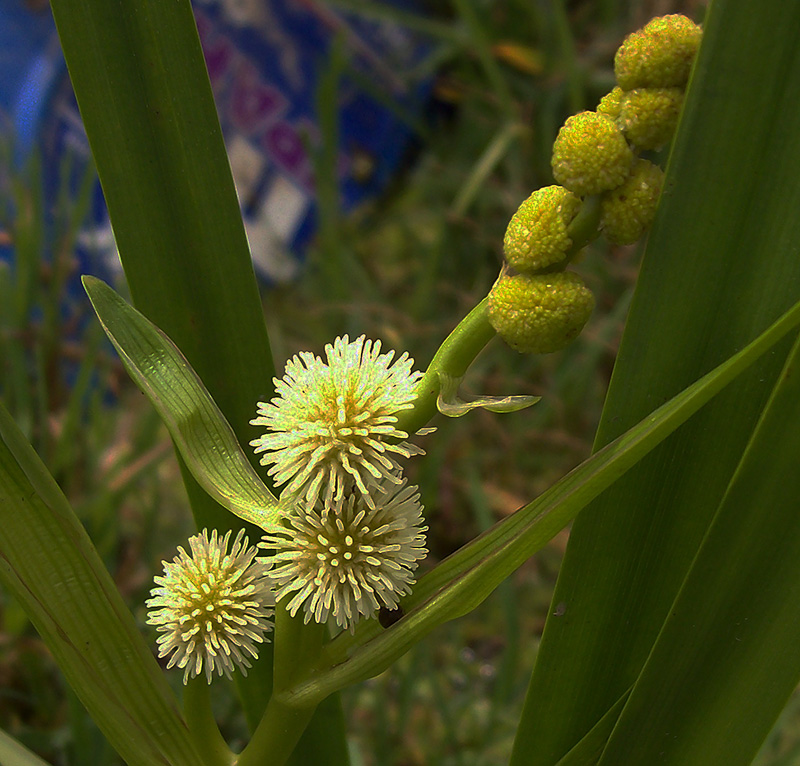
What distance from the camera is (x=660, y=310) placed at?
0.44 metres

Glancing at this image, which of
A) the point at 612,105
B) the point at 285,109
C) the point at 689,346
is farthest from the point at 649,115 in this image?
the point at 285,109

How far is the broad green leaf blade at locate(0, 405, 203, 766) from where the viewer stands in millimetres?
432

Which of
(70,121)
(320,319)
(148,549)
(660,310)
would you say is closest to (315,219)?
(320,319)

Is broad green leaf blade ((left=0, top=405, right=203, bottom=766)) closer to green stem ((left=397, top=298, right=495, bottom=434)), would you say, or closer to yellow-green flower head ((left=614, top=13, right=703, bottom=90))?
green stem ((left=397, top=298, right=495, bottom=434))

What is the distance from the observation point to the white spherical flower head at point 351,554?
15.6 inches

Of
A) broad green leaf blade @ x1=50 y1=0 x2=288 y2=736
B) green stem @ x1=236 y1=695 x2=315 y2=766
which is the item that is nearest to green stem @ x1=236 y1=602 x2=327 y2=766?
green stem @ x1=236 y1=695 x2=315 y2=766

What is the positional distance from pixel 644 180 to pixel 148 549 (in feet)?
2.98

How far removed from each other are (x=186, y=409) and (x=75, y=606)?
0.42ft

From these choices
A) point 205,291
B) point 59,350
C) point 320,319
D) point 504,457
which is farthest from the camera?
point 320,319

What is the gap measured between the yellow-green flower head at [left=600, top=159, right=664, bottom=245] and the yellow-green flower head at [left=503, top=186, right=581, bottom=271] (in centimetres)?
2

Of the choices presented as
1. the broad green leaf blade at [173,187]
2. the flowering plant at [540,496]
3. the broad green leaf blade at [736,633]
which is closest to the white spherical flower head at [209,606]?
the flowering plant at [540,496]

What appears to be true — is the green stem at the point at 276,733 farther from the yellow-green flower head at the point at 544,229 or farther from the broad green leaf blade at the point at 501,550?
the yellow-green flower head at the point at 544,229

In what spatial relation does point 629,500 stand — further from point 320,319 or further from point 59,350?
point 320,319

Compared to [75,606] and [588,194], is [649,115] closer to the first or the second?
[588,194]
